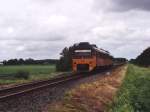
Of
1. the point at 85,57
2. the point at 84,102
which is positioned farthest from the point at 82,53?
the point at 84,102

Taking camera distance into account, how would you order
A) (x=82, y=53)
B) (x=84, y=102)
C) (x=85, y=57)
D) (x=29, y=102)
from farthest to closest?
(x=82, y=53) < (x=85, y=57) < (x=84, y=102) < (x=29, y=102)

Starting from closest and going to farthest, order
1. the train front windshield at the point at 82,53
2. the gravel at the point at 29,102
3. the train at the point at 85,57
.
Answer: the gravel at the point at 29,102 → the train at the point at 85,57 → the train front windshield at the point at 82,53

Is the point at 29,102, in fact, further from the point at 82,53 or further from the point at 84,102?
the point at 82,53

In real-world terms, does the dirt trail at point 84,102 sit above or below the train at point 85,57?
below

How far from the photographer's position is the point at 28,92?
67.5 feet

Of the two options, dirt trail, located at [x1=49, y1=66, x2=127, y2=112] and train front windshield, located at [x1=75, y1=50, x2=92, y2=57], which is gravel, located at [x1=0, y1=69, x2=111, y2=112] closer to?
dirt trail, located at [x1=49, y1=66, x2=127, y2=112]

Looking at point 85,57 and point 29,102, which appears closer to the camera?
point 29,102

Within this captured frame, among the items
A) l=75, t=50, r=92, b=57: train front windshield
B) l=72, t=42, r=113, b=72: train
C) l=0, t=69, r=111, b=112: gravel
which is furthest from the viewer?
l=75, t=50, r=92, b=57: train front windshield

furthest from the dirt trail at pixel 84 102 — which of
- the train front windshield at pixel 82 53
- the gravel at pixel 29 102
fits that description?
the train front windshield at pixel 82 53

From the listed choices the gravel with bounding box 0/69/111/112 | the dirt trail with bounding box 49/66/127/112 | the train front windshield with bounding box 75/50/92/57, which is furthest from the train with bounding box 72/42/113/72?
the gravel with bounding box 0/69/111/112

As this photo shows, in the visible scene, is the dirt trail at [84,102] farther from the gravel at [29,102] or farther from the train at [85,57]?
the train at [85,57]

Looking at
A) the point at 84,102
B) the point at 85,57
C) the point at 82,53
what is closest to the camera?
the point at 84,102

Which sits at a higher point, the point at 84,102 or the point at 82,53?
the point at 82,53

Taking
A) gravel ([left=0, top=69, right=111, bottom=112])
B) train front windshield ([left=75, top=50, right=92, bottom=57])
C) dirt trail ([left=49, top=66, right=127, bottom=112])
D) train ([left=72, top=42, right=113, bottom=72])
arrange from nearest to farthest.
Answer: gravel ([left=0, top=69, right=111, bottom=112]), dirt trail ([left=49, top=66, right=127, bottom=112]), train ([left=72, top=42, right=113, bottom=72]), train front windshield ([left=75, top=50, right=92, bottom=57])
